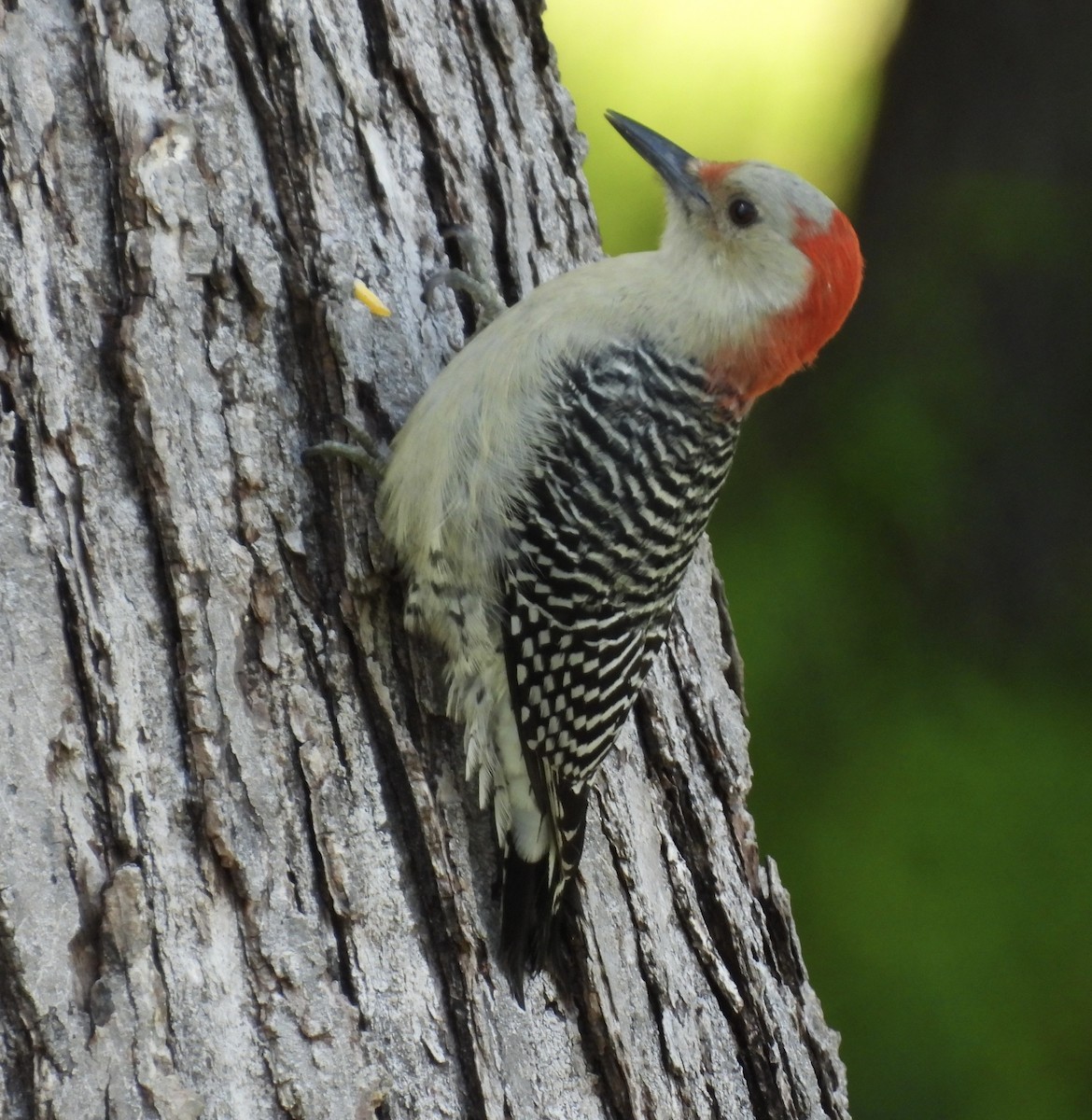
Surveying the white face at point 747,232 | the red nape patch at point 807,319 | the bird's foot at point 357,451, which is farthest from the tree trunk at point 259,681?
the red nape patch at point 807,319

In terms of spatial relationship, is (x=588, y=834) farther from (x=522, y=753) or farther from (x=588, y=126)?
(x=588, y=126)

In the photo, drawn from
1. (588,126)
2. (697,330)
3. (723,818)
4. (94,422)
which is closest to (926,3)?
(588,126)

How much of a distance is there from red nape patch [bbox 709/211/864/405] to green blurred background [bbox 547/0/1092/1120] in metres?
2.01

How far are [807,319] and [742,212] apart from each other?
1.00 feet

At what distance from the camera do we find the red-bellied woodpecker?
8.00ft

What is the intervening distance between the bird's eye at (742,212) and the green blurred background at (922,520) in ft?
6.23

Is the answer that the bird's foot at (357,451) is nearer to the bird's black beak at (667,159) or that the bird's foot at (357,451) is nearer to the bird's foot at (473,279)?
the bird's foot at (473,279)

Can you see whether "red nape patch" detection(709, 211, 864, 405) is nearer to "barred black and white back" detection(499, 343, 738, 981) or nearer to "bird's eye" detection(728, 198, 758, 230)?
"bird's eye" detection(728, 198, 758, 230)

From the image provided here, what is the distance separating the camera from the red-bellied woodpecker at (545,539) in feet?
8.00

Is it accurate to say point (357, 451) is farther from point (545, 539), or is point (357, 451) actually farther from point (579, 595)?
point (579, 595)

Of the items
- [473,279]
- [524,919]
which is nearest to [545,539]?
[473,279]

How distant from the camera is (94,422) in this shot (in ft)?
7.05

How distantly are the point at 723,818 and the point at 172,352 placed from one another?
1.53m

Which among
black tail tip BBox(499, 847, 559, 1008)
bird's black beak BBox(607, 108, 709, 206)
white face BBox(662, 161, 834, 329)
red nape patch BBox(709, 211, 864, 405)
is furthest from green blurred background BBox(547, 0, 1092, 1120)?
black tail tip BBox(499, 847, 559, 1008)
